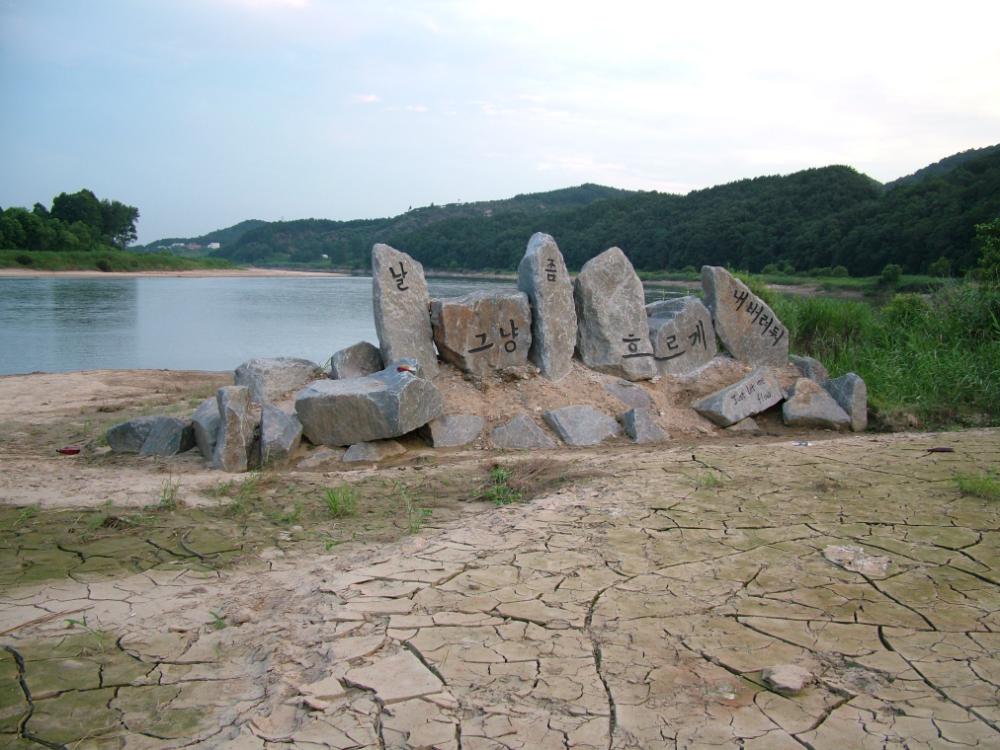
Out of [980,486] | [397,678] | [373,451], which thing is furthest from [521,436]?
[397,678]

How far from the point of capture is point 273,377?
7000mm

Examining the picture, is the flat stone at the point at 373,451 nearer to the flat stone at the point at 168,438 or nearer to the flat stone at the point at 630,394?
the flat stone at the point at 168,438

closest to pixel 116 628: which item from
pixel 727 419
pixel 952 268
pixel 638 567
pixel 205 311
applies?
pixel 638 567

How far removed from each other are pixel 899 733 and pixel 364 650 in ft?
5.84

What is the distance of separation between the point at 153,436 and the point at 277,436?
3.97 feet

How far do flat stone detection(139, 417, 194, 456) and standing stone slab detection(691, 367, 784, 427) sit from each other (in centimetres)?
471

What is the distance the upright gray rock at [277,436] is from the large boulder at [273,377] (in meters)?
0.50

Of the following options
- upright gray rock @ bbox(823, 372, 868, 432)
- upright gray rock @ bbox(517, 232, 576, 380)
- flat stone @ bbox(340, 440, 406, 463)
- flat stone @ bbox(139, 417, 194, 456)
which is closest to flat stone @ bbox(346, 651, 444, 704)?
flat stone @ bbox(340, 440, 406, 463)

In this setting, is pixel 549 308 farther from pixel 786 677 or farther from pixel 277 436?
pixel 786 677

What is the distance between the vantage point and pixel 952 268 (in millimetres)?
17406

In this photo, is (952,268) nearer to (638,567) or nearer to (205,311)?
(638,567)

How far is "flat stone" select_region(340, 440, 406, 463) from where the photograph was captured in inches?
246

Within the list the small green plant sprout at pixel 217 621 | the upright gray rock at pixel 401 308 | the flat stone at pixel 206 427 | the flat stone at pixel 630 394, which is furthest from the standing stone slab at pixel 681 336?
the small green plant sprout at pixel 217 621

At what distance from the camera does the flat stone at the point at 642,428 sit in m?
6.91
